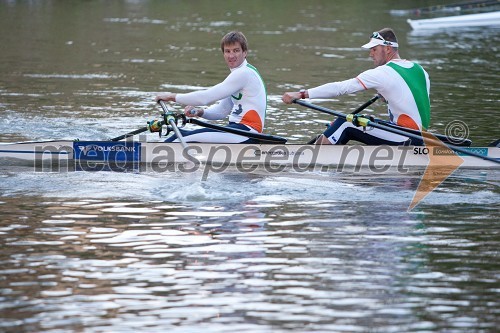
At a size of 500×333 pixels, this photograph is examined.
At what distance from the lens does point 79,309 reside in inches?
284

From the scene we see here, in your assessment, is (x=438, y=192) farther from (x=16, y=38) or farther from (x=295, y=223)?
(x=16, y=38)

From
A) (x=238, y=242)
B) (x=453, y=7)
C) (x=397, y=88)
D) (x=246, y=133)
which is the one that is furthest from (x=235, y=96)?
(x=453, y=7)

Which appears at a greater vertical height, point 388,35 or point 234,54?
point 388,35

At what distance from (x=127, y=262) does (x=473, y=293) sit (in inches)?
114

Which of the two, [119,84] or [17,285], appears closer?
[17,285]

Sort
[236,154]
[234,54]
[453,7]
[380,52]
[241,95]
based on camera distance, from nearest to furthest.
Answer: [234,54] < [380,52] < [241,95] < [236,154] < [453,7]

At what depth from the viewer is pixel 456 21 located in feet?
113

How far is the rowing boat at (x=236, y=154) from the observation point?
39.6 ft

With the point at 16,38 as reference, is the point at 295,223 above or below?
below

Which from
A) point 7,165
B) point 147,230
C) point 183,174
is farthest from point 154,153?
point 147,230

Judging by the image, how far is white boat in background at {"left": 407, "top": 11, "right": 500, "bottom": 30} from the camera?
112 ft

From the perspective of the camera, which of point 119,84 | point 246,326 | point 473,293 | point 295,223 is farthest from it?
point 119,84

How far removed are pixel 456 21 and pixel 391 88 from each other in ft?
77.7

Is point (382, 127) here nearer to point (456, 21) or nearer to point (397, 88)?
point (397, 88)
